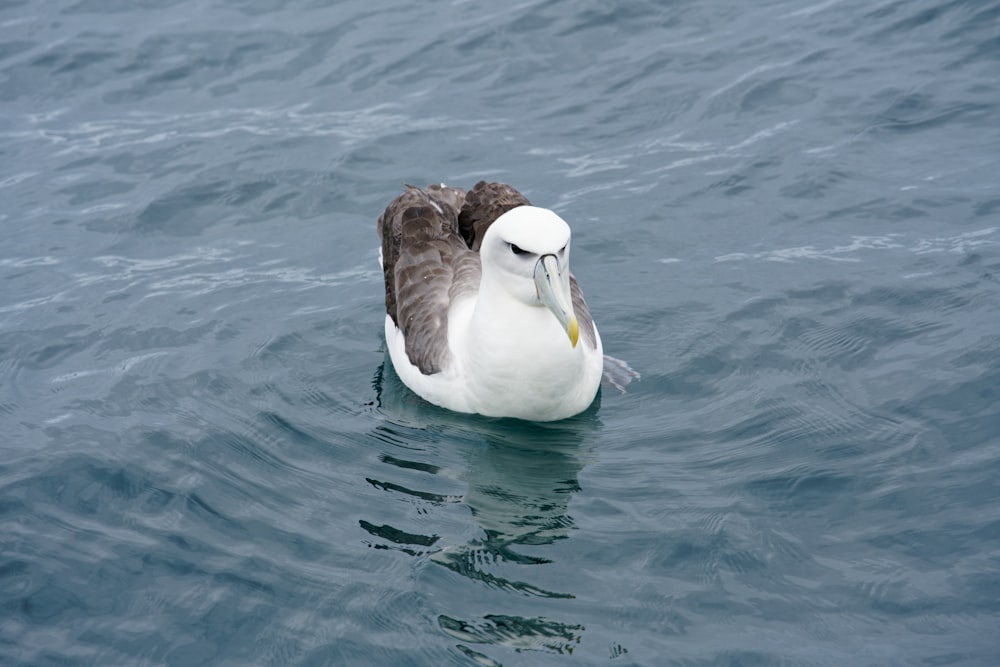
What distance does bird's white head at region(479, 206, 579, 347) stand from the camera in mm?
7590

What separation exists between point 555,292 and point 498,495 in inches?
49.7

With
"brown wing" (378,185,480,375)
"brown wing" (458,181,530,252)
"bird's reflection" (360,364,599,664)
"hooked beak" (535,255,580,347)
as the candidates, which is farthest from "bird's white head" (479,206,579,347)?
"brown wing" (458,181,530,252)

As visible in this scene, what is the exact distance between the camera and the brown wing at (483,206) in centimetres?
948

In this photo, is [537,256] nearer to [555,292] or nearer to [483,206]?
[555,292]

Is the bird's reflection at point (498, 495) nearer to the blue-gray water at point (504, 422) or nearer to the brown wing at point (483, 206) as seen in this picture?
the blue-gray water at point (504, 422)

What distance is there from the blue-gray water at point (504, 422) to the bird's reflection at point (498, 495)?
0.10 feet

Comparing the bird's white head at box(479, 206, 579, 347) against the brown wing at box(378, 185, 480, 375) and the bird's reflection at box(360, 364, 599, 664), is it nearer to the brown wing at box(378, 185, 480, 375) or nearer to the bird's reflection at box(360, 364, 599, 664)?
the bird's reflection at box(360, 364, 599, 664)

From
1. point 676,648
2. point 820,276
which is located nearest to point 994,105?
point 820,276

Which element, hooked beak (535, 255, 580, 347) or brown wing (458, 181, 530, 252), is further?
brown wing (458, 181, 530, 252)

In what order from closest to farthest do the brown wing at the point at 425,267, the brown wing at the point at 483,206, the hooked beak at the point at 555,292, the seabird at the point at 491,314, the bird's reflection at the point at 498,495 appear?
the bird's reflection at the point at 498,495, the hooked beak at the point at 555,292, the seabird at the point at 491,314, the brown wing at the point at 425,267, the brown wing at the point at 483,206

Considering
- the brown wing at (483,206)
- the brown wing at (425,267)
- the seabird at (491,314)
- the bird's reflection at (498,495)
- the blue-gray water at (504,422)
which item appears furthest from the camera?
the brown wing at (483,206)

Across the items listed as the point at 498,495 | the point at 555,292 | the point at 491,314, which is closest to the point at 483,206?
the point at 491,314

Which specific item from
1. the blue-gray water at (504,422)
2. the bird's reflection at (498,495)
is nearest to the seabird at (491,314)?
the bird's reflection at (498,495)

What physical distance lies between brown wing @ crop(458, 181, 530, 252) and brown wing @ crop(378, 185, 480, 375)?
0.10 metres
